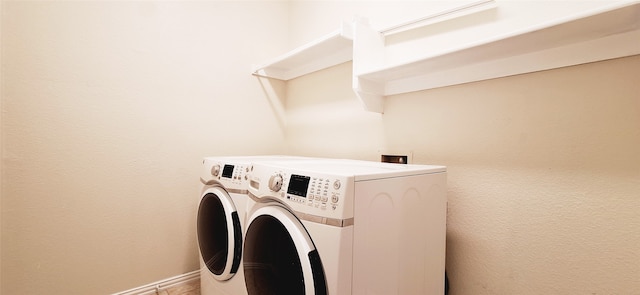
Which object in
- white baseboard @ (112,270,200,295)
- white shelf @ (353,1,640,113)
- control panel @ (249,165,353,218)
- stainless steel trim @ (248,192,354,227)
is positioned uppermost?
white shelf @ (353,1,640,113)

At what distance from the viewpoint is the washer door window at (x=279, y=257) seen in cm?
83

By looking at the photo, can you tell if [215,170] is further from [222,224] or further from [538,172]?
[538,172]

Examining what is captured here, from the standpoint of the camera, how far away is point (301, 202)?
89 centimetres

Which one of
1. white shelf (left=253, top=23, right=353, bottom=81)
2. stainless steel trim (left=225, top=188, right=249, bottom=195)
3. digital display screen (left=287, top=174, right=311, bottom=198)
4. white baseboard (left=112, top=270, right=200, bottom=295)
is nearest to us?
digital display screen (left=287, top=174, right=311, bottom=198)

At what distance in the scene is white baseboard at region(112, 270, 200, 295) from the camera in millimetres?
1673

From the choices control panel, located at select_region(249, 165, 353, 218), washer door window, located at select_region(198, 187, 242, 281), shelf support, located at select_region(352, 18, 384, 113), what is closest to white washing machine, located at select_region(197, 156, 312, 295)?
washer door window, located at select_region(198, 187, 242, 281)

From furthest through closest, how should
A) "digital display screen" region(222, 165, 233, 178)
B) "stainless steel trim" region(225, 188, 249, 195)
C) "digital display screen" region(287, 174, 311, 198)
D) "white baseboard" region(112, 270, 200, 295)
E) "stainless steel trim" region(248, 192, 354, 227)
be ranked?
"white baseboard" region(112, 270, 200, 295) < "digital display screen" region(222, 165, 233, 178) < "stainless steel trim" region(225, 188, 249, 195) < "digital display screen" region(287, 174, 311, 198) < "stainless steel trim" region(248, 192, 354, 227)

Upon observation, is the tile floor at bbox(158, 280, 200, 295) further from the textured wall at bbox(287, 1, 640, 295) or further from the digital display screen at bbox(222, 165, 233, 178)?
the textured wall at bbox(287, 1, 640, 295)

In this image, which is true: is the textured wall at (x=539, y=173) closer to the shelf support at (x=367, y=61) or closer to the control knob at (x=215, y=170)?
the shelf support at (x=367, y=61)

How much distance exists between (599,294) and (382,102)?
3.65 feet

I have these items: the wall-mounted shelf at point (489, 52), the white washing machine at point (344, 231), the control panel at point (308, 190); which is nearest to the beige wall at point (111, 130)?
the wall-mounted shelf at point (489, 52)

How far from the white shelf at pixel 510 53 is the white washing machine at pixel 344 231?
45 cm

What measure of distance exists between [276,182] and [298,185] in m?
0.10

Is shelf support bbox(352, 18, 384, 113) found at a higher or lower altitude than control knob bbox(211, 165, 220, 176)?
higher
